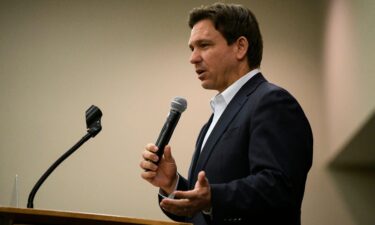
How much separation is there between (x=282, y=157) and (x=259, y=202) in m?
0.15

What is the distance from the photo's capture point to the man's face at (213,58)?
1.92m

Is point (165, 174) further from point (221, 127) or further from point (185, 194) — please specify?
point (185, 194)

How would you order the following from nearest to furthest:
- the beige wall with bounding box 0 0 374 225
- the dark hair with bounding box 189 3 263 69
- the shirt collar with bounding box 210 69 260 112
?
the shirt collar with bounding box 210 69 260 112 < the dark hair with bounding box 189 3 263 69 < the beige wall with bounding box 0 0 374 225

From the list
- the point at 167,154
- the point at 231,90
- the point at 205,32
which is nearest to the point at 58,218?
the point at 167,154

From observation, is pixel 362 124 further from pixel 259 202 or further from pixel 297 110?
pixel 259 202

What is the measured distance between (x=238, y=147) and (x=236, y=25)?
59 cm

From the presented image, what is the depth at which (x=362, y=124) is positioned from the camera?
275cm

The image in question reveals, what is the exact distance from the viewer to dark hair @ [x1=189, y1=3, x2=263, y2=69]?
6.41 feet

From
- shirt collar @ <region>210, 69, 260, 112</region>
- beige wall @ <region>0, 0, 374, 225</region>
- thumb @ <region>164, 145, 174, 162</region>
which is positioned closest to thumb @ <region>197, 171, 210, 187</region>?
thumb @ <region>164, 145, 174, 162</region>

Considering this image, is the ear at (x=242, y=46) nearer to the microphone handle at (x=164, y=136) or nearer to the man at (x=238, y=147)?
the man at (x=238, y=147)

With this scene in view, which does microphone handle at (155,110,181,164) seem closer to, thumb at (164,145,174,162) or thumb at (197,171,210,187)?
thumb at (164,145,174,162)

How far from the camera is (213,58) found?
6.33ft

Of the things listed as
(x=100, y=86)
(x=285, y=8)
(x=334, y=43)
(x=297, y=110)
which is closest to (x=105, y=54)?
(x=100, y=86)

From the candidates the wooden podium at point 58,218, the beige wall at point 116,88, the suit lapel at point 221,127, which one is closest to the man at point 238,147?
the suit lapel at point 221,127
